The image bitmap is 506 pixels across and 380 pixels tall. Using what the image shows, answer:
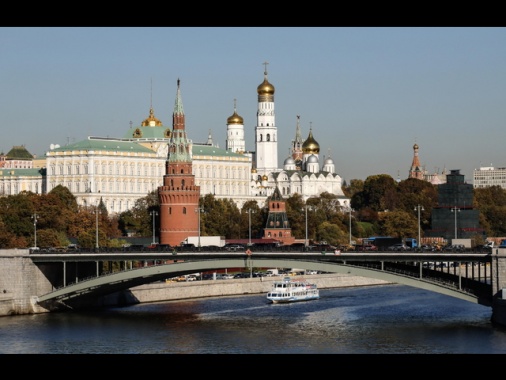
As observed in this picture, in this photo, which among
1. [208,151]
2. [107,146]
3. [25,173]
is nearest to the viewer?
[107,146]

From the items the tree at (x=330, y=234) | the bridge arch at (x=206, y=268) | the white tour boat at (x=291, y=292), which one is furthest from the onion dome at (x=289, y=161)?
the bridge arch at (x=206, y=268)

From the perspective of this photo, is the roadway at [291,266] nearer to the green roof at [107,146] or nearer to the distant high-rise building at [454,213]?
the distant high-rise building at [454,213]

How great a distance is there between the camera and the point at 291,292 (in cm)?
6775

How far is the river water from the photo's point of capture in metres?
41.4

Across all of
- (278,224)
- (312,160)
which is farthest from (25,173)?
(278,224)

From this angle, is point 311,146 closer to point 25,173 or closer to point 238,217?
point 25,173

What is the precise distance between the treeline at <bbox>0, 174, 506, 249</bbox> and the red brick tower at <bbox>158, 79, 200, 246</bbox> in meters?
4.18

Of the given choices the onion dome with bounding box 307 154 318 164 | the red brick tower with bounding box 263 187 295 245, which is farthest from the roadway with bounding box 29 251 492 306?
the onion dome with bounding box 307 154 318 164

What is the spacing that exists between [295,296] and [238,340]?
23.5 metres

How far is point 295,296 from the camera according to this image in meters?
67.6

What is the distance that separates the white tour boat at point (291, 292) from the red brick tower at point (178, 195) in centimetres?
2581

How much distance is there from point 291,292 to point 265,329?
62.6ft

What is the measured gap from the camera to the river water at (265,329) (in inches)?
1629

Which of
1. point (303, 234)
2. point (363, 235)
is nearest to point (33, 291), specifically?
point (303, 234)
